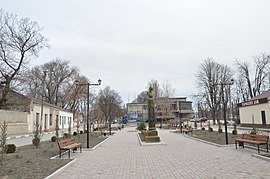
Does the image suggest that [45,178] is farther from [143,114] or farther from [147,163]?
[143,114]

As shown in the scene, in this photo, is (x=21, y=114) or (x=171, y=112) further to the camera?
(x=171, y=112)

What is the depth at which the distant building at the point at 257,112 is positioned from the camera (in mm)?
31266

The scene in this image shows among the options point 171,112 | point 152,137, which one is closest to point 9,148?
point 152,137

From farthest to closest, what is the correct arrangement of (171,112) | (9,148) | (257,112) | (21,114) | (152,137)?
(171,112) → (257,112) → (21,114) → (152,137) → (9,148)

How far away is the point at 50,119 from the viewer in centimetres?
4094

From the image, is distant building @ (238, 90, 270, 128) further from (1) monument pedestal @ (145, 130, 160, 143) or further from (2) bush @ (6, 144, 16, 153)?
(2) bush @ (6, 144, 16, 153)

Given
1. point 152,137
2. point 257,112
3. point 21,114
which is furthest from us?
point 257,112

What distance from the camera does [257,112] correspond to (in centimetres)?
3353

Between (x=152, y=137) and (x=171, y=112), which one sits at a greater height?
(x=171, y=112)

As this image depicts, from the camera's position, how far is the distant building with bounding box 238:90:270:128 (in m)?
31.3

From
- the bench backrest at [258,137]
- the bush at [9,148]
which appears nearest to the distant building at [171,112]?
the bench backrest at [258,137]

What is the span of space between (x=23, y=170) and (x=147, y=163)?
177 inches

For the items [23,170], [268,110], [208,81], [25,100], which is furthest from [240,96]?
[23,170]

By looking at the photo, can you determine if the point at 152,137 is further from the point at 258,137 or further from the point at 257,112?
the point at 257,112
